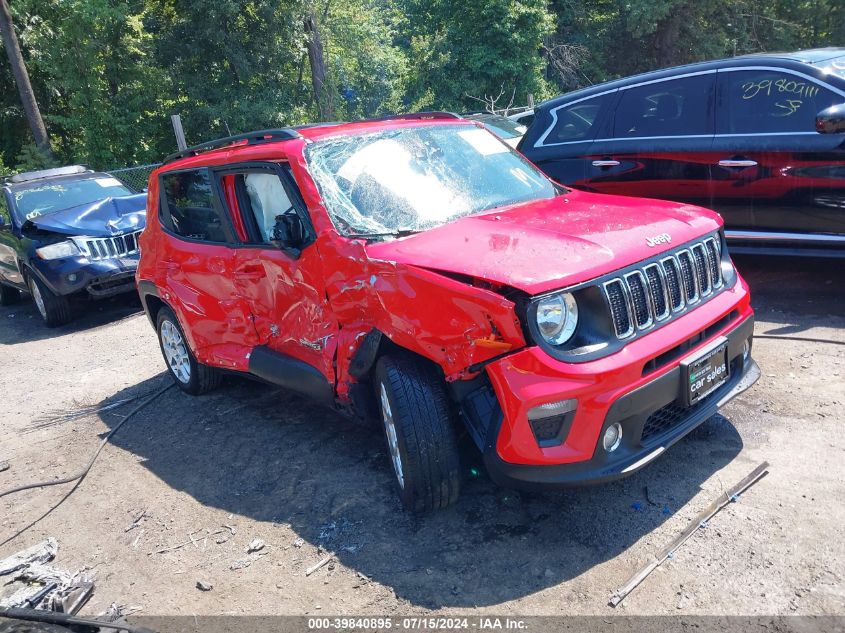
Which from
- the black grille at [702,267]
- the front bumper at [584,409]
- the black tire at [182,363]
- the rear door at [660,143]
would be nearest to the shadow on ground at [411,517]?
the front bumper at [584,409]

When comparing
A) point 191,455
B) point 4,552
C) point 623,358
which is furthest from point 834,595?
point 4,552

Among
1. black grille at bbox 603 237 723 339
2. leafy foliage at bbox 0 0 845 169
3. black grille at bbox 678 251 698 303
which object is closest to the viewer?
black grille at bbox 603 237 723 339

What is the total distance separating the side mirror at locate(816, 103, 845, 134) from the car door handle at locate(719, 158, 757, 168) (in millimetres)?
603

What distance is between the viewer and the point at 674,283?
3359 mm

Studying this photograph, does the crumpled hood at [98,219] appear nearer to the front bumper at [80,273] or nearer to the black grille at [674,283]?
the front bumper at [80,273]

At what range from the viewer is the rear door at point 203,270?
4.65 m

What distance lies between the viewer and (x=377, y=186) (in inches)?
153

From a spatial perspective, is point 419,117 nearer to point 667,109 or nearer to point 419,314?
point 419,314

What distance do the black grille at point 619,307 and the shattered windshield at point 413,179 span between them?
1.04 m

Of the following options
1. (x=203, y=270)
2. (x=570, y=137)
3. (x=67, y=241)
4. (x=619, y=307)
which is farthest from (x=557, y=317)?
(x=67, y=241)

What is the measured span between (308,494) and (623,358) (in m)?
1.93

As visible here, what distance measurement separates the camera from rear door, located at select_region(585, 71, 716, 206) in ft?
19.3

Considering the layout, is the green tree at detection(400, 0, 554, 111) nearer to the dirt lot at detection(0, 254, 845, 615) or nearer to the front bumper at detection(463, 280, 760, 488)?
the dirt lot at detection(0, 254, 845, 615)

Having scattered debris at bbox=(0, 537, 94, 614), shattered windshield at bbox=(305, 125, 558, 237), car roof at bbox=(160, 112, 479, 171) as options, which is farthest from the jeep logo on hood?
scattered debris at bbox=(0, 537, 94, 614)
